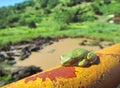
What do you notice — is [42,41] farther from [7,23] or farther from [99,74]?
[99,74]

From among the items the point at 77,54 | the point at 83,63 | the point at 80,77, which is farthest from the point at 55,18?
the point at 80,77

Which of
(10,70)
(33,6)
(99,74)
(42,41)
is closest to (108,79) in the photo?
(99,74)

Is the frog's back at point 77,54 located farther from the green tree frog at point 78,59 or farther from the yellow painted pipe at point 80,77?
the yellow painted pipe at point 80,77

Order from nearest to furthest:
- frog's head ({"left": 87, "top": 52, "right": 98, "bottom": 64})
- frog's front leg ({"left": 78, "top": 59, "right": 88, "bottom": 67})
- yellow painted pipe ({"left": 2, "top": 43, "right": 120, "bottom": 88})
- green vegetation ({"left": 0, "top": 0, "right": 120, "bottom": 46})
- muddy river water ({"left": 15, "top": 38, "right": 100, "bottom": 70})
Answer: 1. yellow painted pipe ({"left": 2, "top": 43, "right": 120, "bottom": 88})
2. frog's front leg ({"left": 78, "top": 59, "right": 88, "bottom": 67})
3. frog's head ({"left": 87, "top": 52, "right": 98, "bottom": 64})
4. muddy river water ({"left": 15, "top": 38, "right": 100, "bottom": 70})
5. green vegetation ({"left": 0, "top": 0, "right": 120, "bottom": 46})

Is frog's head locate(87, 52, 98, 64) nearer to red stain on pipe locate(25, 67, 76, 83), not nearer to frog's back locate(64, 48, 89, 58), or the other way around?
frog's back locate(64, 48, 89, 58)

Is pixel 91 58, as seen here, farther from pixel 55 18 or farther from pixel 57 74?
pixel 55 18

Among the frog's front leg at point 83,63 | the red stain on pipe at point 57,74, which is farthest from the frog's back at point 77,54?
the red stain on pipe at point 57,74

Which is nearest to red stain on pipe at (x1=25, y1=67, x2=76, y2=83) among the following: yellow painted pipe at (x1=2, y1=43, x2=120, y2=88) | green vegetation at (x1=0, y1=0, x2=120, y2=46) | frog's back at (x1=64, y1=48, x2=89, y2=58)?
yellow painted pipe at (x1=2, y1=43, x2=120, y2=88)
